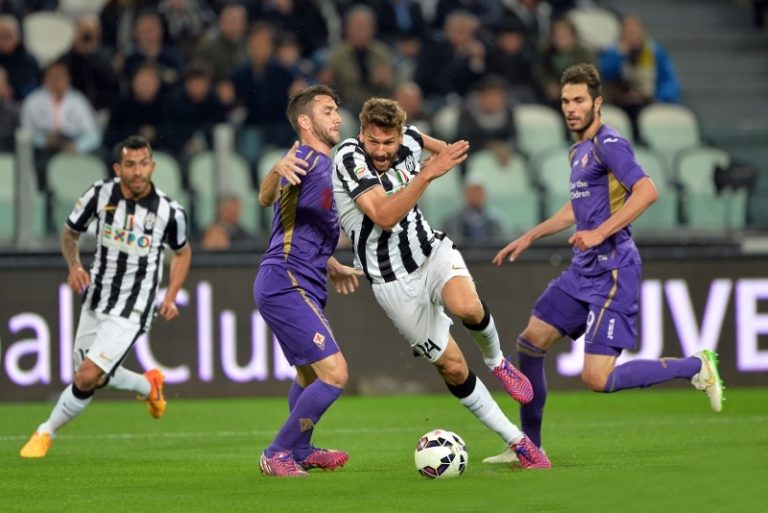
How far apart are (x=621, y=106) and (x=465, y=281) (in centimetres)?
880

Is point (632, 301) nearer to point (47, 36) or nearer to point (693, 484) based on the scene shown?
point (693, 484)

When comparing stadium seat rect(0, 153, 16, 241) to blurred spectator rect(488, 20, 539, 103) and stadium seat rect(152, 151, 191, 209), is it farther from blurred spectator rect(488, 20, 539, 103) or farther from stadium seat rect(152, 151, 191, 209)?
blurred spectator rect(488, 20, 539, 103)

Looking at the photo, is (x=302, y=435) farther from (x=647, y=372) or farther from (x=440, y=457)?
(x=647, y=372)

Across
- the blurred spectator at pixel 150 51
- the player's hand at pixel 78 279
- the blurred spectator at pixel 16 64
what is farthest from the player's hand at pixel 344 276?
the blurred spectator at pixel 16 64

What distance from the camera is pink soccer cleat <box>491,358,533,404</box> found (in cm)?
805

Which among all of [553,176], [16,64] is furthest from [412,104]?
[16,64]

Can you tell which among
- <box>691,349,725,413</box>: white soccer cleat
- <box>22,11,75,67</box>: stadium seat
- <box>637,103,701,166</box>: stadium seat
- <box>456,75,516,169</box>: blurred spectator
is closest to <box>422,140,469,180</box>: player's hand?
<box>691,349,725,413</box>: white soccer cleat

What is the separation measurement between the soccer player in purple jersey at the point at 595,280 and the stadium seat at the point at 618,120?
6786 mm

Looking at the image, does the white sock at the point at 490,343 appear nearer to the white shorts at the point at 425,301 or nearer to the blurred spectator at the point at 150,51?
the white shorts at the point at 425,301

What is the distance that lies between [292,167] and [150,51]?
28.0 feet

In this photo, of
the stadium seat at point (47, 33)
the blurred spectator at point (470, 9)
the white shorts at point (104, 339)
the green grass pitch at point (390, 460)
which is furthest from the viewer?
the blurred spectator at point (470, 9)

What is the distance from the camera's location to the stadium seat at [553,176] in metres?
14.1

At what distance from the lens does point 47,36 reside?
16953 millimetres

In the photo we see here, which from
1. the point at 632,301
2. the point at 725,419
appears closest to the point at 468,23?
the point at 725,419
